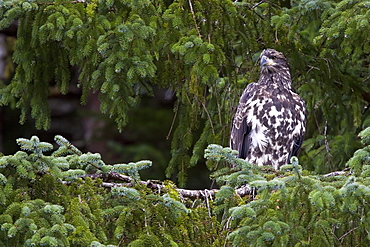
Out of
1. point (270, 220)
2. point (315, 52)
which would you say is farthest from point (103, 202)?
point (315, 52)

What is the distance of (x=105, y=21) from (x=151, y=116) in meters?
6.16

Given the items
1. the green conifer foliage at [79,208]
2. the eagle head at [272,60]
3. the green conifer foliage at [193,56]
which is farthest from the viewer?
the eagle head at [272,60]

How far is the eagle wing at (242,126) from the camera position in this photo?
6.55 metres

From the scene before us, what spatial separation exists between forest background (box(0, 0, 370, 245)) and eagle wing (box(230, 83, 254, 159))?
0.36 ft

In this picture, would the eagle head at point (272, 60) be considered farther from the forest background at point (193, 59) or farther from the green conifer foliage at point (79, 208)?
the green conifer foliage at point (79, 208)

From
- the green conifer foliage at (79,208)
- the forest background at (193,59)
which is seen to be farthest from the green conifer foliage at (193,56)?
the green conifer foliage at (79,208)

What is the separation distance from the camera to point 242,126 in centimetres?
655

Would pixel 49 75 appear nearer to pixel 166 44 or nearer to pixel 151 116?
pixel 166 44

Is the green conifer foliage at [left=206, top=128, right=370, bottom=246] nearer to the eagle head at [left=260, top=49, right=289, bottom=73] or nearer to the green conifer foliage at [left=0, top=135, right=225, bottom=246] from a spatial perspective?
the green conifer foliage at [left=0, top=135, right=225, bottom=246]

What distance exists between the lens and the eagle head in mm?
6484

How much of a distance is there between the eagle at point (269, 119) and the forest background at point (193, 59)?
0.14 meters

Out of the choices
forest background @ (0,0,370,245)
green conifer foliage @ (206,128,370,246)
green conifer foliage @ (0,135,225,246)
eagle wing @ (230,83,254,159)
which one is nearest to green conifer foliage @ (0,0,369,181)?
forest background @ (0,0,370,245)

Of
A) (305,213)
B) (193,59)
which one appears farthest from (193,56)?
(305,213)

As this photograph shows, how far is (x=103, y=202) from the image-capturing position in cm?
341
